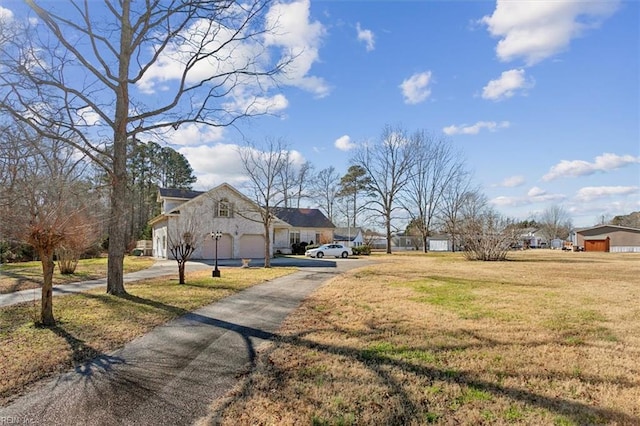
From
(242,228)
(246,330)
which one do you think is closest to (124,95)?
(246,330)

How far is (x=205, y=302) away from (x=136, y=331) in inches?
116

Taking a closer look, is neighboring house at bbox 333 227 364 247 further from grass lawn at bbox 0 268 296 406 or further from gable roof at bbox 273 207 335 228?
grass lawn at bbox 0 268 296 406

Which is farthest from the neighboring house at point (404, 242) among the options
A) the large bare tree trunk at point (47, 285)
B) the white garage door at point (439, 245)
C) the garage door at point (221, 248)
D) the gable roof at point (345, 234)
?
the large bare tree trunk at point (47, 285)

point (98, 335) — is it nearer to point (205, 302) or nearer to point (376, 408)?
point (205, 302)

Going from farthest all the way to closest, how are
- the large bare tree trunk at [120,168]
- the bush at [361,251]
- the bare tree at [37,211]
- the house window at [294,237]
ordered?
1. the house window at [294,237]
2. the bush at [361,251]
3. the large bare tree trunk at [120,168]
4. the bare tree at [37,211]

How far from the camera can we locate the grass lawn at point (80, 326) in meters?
5.05

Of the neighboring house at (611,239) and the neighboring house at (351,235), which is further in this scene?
the neighboring house at (351,235)

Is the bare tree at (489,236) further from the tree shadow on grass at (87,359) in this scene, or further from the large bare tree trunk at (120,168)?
the tree shadow on grass at (87,359)

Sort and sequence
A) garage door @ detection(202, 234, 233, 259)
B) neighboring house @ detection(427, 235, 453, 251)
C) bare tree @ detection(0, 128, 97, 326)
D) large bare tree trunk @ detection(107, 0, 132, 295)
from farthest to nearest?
neighboring house @ detection(427, 235, 453, 251), garage door @ detection(202, 234, 233, 259), large bare tree trunk @ detection(107, 0, 132, 295), bare tree @ detection(0, 128, 97, 326)

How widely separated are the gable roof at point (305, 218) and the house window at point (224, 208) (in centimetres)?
1176

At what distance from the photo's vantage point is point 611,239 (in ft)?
185

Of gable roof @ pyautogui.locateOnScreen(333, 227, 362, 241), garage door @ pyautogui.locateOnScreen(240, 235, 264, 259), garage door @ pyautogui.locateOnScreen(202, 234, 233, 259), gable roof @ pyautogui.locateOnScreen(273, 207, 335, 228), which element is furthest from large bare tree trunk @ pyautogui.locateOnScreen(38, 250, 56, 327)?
gable roof @ pyautogui.locateOnScreen(333, 227, 362, 241)

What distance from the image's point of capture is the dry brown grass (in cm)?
379

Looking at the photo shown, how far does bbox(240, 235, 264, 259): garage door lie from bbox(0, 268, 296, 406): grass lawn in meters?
17.8
